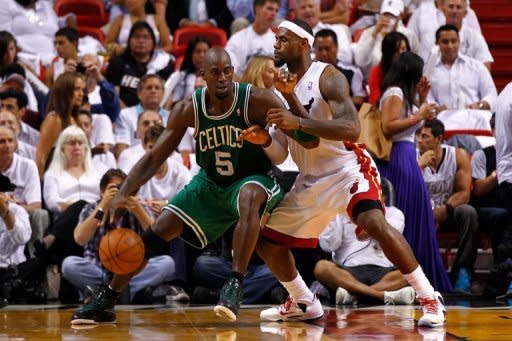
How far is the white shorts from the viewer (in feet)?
21.5

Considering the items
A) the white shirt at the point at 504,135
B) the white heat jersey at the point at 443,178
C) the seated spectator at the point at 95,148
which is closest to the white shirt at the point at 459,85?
the white heat jersey at the point at 443,178

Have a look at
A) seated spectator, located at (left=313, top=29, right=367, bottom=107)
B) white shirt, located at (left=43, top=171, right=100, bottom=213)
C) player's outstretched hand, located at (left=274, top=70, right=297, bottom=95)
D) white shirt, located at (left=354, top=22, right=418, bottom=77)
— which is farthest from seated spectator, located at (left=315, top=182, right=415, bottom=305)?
white shirt, located at (left=354, top=22, right=418, bottom=77)

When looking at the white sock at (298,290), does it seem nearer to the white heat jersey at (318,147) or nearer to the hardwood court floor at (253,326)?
the hardwood court floor at (253,326)

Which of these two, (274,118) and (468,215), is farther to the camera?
(468,215)

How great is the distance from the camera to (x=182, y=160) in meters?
10.2

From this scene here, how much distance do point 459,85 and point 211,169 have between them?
524 centimetres

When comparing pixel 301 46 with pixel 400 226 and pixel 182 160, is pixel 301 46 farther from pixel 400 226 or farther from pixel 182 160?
pixel 182 160

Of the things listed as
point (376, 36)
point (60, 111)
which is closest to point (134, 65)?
point (60, 111)

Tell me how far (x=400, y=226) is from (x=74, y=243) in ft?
9.11

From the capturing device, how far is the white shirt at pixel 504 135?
29.0 ft

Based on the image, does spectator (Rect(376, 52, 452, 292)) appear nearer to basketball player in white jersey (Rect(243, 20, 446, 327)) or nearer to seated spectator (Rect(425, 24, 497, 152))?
seated spectator (Rect(425, 24, 497, 152))

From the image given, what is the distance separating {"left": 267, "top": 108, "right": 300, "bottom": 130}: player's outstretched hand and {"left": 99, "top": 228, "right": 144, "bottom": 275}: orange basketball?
1.10m

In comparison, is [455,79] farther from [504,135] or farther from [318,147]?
[318,147]

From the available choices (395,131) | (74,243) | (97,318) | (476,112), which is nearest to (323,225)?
(97,318)
